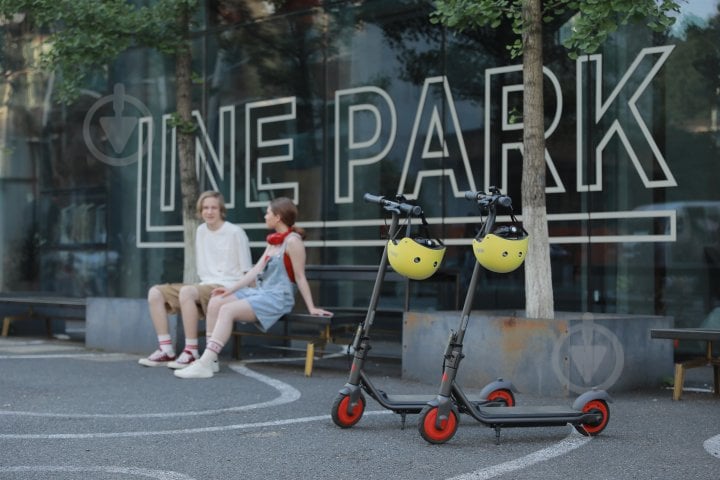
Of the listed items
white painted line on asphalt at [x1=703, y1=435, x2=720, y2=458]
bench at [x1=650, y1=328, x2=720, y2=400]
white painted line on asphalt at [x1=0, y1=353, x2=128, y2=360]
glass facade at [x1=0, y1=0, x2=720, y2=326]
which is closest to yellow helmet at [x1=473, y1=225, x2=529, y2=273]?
white painted line on asphalt at [x1=703, y1=435, x2=720, y2=458]

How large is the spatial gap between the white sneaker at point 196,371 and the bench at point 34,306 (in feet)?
11.0

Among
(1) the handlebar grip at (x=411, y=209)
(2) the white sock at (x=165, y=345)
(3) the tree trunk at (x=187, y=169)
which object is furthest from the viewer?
(3) the tree trunk at (x=187, y=169)

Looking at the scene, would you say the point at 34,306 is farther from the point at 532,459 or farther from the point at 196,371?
Result: the point at 532,459

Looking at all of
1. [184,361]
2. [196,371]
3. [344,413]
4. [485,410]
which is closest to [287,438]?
[344,413]

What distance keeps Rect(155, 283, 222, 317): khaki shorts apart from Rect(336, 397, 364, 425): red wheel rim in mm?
3503

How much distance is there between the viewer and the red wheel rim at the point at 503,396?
240 inches

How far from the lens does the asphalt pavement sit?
188 inches

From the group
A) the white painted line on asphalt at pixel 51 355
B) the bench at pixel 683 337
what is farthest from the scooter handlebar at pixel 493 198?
the white painted line on asphalt at pixel 51 355

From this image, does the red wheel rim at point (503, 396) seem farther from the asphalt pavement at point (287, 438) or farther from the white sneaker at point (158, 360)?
the white sneaker at point (158, 360)

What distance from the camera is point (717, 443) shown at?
5.47 m

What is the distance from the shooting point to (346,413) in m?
5.84

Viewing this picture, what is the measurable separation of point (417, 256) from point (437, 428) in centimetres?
93

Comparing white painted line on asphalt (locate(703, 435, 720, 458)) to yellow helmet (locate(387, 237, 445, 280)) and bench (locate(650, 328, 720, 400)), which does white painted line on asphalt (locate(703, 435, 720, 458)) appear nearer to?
bench (locate(650, 328, 720, 400))

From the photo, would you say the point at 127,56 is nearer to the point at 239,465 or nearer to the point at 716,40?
the point at 716,40
